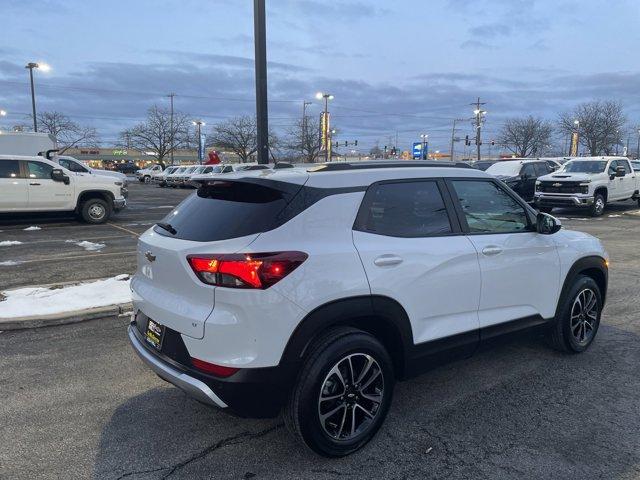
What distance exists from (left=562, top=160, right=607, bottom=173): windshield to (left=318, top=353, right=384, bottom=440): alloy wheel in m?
17.9

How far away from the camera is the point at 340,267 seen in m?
3.09

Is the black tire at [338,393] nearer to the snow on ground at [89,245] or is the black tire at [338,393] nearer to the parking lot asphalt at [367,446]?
the parking lot asphalt at [367,446]

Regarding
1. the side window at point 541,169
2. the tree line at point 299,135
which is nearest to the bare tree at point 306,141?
the tree line at point 299,135

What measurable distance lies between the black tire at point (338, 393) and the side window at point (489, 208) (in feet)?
4.37

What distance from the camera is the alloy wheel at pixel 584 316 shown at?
484 cm

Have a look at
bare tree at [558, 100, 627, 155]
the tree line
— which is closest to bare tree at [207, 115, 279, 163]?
the tree line

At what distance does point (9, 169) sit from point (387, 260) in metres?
13.6

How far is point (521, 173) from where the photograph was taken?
20.8 metres

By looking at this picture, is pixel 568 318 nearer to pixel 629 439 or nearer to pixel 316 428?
pixel 629 439

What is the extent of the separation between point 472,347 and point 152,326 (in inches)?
90.2

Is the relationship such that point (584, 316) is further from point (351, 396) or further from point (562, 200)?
point (562, 200)

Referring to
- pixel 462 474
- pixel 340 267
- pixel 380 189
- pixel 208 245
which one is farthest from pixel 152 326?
pixel 462 474

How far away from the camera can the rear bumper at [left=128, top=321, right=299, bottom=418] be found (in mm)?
2896

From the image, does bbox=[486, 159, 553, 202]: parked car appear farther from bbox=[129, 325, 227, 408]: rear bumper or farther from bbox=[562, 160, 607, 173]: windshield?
bbox=[129, 325, 227, 408]: rear bumper
